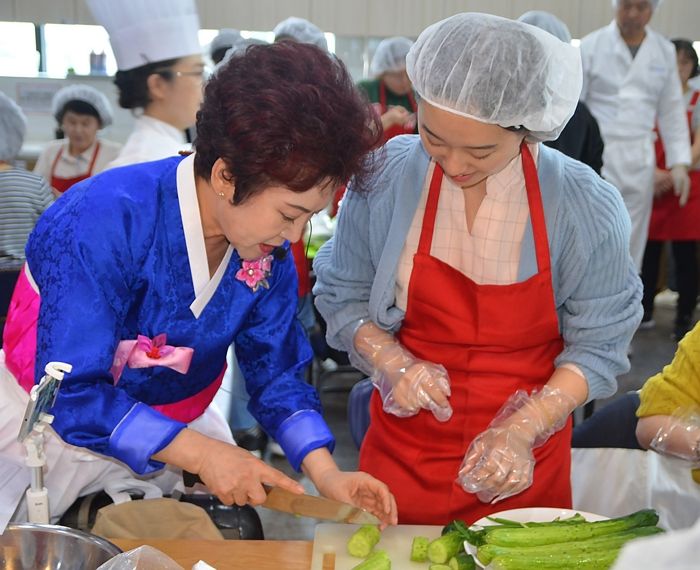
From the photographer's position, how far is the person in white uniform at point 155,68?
2.32 metres

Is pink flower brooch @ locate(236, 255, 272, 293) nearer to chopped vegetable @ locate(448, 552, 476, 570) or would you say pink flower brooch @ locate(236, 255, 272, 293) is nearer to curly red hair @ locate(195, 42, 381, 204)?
curly red hair @ locate(195, 42, 381, 204)

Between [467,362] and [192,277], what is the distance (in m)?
0.53

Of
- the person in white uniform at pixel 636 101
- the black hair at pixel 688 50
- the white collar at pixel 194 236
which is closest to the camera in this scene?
the white collar at pixel 194 236

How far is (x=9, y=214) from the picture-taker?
9.62 ft

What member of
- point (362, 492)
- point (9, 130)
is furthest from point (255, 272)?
point (9, 130)

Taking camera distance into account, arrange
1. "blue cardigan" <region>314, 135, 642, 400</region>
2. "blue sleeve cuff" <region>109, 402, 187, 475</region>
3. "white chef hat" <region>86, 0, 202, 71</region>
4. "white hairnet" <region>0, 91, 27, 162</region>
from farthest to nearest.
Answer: "white hairnet" <region>0, 91, 27, 162</region>, "white chef hat" <region>86, 0, 202, 71</region>, "blue cardigan" <region>314, 135, 642, 400</region>, "blue sleeve cuff" <region>109, 402, 187, 475</region>

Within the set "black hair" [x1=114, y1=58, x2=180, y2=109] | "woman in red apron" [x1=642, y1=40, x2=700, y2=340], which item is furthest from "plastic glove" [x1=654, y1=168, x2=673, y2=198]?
"black hair" [x1=114, y1=58, x2=180, y2=109]

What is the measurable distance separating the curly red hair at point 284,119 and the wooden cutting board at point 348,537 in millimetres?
545

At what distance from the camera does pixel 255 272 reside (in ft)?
4.91

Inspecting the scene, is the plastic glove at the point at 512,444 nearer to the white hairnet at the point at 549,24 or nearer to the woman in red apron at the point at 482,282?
the woman in red apron at the point at 482,282

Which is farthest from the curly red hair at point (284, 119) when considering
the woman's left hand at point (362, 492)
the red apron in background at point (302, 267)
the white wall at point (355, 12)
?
the white wall at point (355, 12)

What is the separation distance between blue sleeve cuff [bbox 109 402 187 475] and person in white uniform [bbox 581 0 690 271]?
3.42m

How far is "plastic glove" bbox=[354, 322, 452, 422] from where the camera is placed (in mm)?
1538

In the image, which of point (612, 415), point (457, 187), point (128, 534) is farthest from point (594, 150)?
point (128, 534)
